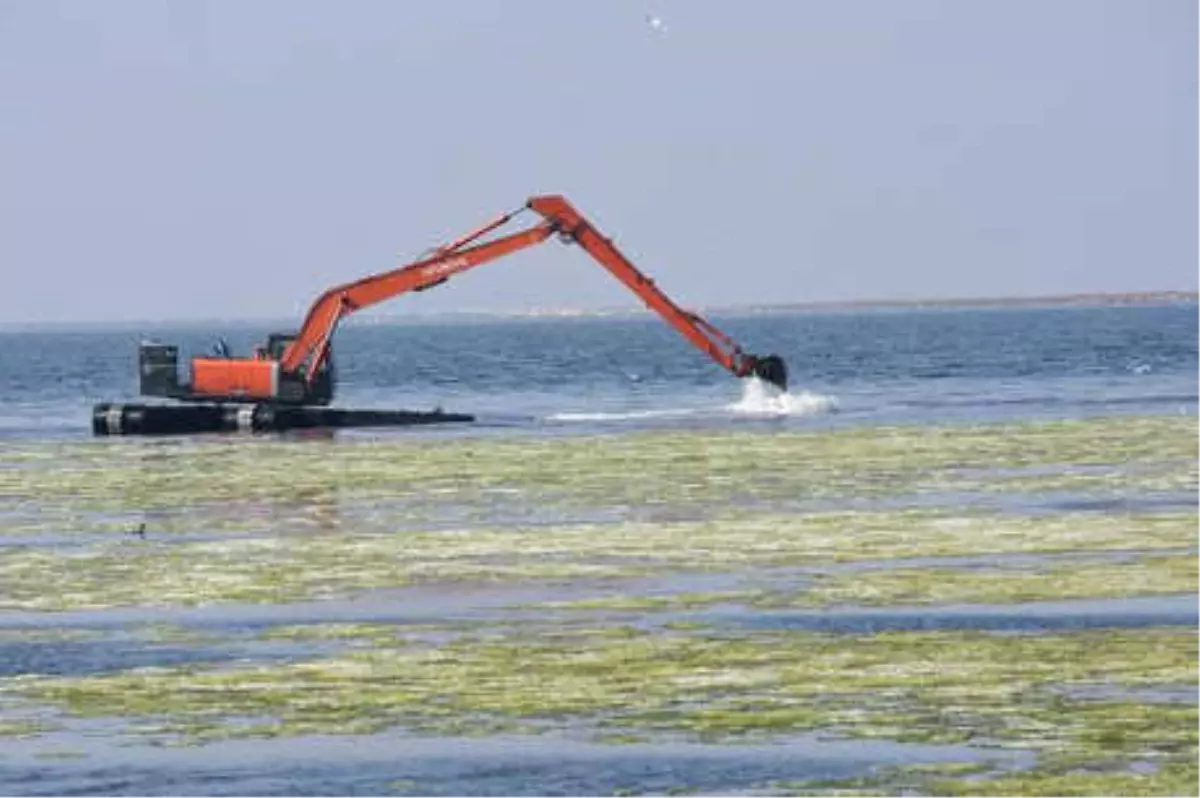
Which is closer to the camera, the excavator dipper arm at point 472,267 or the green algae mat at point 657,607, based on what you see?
the green algae mat at point 657,607

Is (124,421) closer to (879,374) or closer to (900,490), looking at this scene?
(900,490)

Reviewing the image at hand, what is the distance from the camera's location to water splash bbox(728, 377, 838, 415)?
271 feet

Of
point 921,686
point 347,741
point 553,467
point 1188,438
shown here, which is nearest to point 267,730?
point 347,741

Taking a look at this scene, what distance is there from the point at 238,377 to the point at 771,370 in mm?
13849

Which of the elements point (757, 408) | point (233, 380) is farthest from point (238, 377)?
point (757, 408)

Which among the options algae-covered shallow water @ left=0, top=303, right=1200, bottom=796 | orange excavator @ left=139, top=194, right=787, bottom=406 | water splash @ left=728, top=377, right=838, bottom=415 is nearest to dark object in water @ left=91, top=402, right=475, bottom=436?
orange excavator @ left=139, top=194, right=787, bottom=406

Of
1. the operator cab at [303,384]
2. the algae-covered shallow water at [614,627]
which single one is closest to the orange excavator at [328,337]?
the operator cab at [303,384]

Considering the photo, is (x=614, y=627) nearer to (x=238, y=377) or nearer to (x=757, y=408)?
(x=238, y=377)

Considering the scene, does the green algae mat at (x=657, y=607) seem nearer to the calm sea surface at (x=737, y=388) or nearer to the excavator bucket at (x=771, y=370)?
the excavator bucket at (x=771, y=370)

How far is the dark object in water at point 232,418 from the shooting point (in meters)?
76.7

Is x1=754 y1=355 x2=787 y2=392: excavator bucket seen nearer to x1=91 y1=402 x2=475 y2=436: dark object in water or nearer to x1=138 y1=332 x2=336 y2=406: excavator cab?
x1=91 y1=402 x2=475 y2=436: dark object in water

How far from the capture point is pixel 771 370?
3157 inches

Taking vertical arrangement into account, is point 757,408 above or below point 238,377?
below

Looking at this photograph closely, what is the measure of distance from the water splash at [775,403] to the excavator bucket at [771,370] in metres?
0.56
